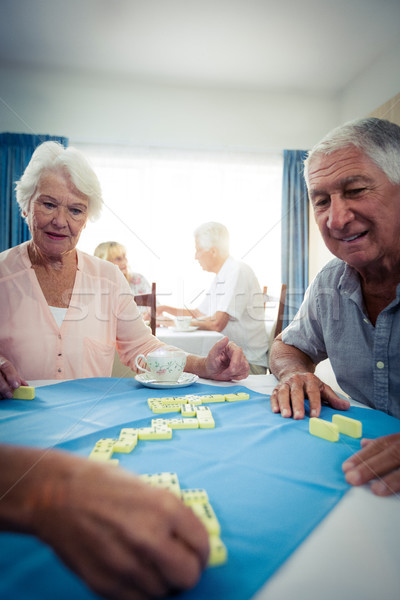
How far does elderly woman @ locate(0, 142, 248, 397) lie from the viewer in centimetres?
67

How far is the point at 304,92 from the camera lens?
6.79 ft

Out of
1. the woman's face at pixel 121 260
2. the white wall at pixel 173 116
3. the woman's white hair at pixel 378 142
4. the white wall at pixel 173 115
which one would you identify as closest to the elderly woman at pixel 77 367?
the woman's white hair at pixel 378 142

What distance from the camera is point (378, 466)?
25 cm

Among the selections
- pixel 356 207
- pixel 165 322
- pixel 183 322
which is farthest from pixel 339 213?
pixel 165 322

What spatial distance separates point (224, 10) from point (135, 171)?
1180 mm

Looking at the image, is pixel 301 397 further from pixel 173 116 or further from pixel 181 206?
pixel 173 116

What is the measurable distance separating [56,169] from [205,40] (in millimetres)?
1774

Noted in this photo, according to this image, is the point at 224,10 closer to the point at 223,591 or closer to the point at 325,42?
the point at 325,42

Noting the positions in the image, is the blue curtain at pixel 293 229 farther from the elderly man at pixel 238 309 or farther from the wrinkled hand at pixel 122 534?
the wrinkled hand at pixel 122 534

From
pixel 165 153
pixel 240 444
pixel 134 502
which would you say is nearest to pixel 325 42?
pixel 165 153

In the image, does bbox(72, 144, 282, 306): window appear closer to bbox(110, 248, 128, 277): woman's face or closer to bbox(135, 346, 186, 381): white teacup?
bbox(110, 248, 128, 277): woman's face

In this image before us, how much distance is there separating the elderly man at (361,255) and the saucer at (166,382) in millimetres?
141

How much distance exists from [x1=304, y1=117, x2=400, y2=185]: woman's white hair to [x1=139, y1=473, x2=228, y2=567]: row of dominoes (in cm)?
52

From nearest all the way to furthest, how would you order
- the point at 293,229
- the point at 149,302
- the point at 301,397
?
the point at 301,397 < the point at 149,302 < the point at 293,229
